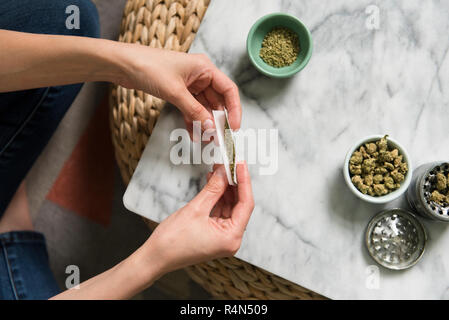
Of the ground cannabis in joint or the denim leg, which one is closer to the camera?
the ground cannabis in joint

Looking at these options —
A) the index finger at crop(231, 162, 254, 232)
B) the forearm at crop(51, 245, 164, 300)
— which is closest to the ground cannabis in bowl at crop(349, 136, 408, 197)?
the index finger at crop(231, 162, 254, 232)

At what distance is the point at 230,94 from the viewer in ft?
2.44

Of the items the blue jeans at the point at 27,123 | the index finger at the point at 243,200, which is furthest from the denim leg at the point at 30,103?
the index finger at the point at 243,200

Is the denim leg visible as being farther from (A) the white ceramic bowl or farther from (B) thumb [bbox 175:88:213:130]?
(A) the white ceramic bowl

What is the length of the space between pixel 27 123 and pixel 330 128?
2.26 ft

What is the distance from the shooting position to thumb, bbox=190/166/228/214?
2.27 feet

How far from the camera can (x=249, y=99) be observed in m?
0.78

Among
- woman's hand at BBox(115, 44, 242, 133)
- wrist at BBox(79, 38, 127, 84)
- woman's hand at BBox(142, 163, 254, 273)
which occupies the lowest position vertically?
woman's hand at BBox(142, 163, 254, 273)

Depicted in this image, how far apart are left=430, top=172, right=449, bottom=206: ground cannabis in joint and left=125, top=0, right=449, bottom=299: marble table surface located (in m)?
0.07

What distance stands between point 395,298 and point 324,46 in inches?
20.0

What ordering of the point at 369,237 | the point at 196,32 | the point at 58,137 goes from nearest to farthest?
1. the point at 369,237
2. the point at 196,32
3. the point at 58,137

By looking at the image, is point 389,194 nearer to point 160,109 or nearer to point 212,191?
point 212,191
